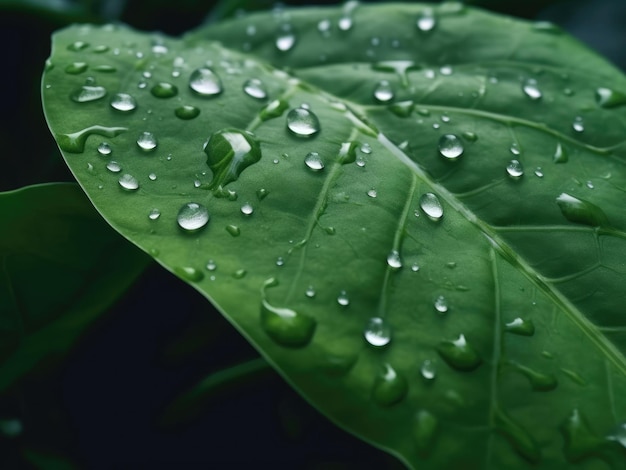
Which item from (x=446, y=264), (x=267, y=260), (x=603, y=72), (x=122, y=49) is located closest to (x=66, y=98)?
(x=122, y=49)

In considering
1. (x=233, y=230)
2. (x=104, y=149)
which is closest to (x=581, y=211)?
(x=233, y=230)

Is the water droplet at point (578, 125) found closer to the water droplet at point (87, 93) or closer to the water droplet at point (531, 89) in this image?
the water droplet at point (531, 89)

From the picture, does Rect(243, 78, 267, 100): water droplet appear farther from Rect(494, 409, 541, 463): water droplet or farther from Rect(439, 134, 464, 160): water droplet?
Rect(494, 409, 541, 463): water droplet

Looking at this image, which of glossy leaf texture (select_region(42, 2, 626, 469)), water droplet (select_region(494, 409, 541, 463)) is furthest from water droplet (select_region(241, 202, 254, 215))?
water droplet (select_region(494, 409, 541, 463))

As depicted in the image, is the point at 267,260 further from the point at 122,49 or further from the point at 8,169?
the point at 8,169

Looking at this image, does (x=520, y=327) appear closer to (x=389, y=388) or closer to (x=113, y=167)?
(x=389, y=388)

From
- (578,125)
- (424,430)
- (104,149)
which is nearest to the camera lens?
(424,430)
